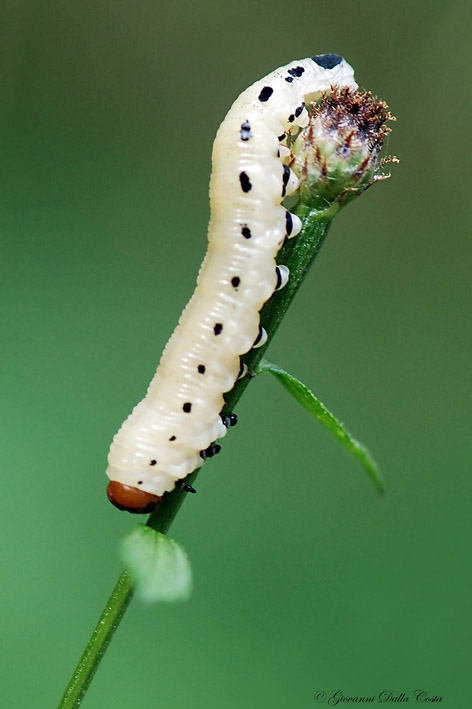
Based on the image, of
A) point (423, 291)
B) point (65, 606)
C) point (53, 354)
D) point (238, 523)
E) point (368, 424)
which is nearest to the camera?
point (65, 606)

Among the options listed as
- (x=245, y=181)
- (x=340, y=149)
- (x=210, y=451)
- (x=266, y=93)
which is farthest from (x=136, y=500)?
(x=266, y=93)

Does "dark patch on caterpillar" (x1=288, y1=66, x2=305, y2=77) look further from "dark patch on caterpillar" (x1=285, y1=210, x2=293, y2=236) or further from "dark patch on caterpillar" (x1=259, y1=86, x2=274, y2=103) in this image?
"dark patch on caterpillar" (x1=285, y1=210, x2=293, y2=236)

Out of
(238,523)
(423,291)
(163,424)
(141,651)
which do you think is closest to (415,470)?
(238,523)

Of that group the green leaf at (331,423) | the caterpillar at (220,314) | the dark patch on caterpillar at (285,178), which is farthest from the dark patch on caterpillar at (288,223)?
the green leaf at (331,423)

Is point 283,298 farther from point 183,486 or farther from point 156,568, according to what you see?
point 156,568

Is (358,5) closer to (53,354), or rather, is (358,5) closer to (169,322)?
(169,322)

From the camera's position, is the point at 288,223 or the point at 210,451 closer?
the point at 288,223

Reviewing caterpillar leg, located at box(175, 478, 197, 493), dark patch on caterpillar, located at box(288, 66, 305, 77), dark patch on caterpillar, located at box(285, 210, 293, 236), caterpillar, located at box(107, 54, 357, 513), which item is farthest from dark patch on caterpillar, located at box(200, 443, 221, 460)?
dark patch on caterpillar, located at box(288, 66, 305, 77)
